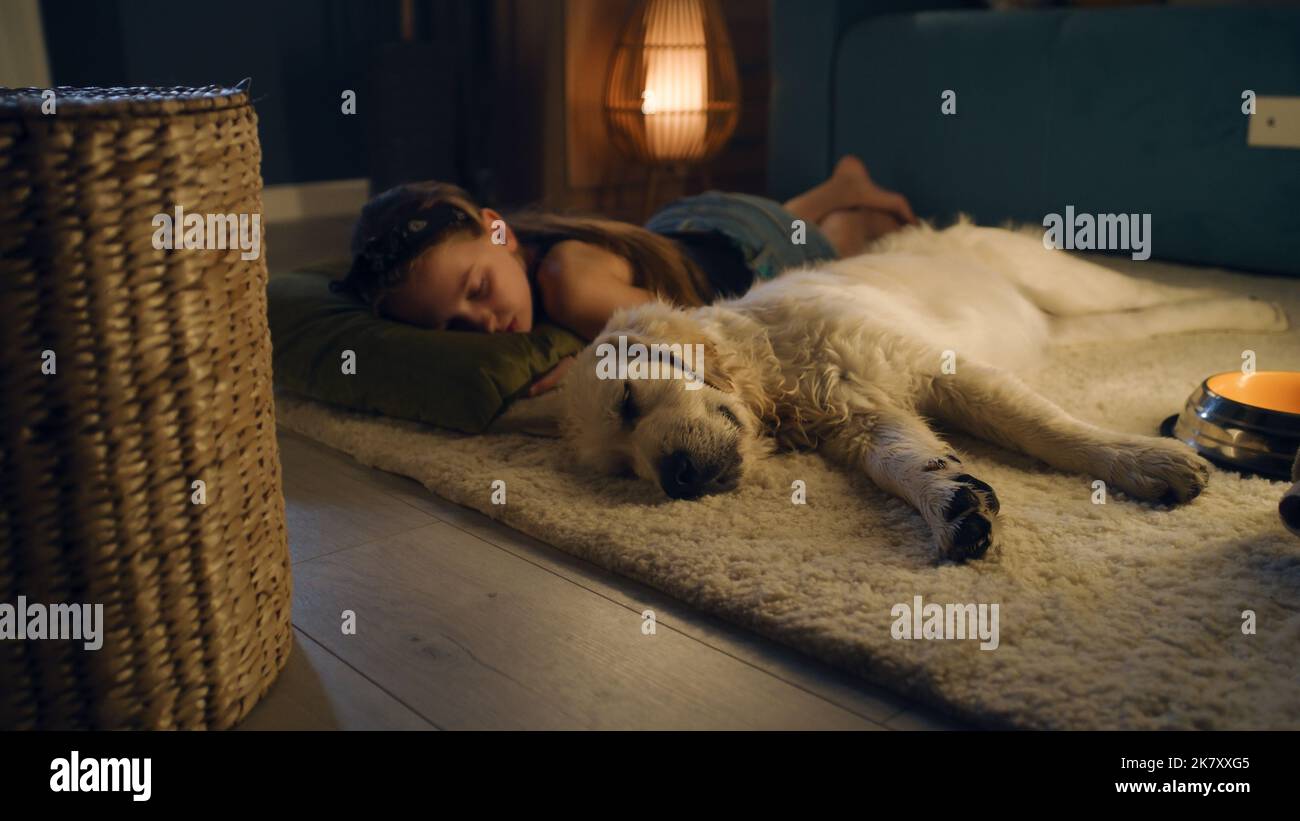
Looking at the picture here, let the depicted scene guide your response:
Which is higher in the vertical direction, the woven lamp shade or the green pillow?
the woven lamp shade

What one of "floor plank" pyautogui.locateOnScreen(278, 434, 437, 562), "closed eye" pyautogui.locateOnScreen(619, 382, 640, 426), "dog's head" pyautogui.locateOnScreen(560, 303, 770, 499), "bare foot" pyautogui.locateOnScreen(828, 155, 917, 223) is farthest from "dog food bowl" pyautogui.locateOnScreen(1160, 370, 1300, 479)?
"bare foot" pyautogui.locateOnScreen(828, 155, 917, 223)

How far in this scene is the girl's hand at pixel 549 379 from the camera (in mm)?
2641

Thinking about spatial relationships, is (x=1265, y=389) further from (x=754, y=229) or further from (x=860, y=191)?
(x=860, y=191)

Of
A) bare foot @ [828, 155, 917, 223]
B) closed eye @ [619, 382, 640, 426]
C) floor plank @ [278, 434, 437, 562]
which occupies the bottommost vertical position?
floor plank @ [278, 434, 437, 562]

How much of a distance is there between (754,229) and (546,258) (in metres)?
0.77

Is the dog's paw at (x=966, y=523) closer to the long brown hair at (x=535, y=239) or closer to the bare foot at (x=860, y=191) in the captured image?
the long brown hair at (x=535, y=239)

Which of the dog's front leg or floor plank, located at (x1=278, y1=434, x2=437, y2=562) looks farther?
floor plank, located at (x1=278, y1=434, x2=437, y2=562)

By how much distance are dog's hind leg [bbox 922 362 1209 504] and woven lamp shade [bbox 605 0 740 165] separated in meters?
2.90

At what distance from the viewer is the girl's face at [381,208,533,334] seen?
2.76m

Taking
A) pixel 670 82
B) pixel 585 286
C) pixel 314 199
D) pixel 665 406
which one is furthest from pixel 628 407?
pixel 314 199

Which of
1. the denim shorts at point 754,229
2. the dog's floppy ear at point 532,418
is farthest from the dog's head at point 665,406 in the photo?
the denim shorts at point 754,229

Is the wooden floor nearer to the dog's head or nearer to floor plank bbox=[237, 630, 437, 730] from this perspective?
floor plank bbox=[237, 630, 437, 730]
